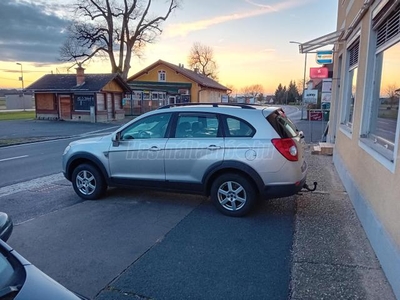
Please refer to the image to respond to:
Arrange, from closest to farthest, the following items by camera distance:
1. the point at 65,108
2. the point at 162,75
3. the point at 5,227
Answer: the point at 5,227 < the point at 65,108 < the point at 162,75

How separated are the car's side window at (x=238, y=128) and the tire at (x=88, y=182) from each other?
266cm

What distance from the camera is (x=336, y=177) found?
25.4 feet

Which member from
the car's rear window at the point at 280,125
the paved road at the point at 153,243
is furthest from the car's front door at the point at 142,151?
the car's rear window at the point at 280,125

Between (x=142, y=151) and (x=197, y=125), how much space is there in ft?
3.58

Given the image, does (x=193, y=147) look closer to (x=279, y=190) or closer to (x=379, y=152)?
(x=279, y=190)

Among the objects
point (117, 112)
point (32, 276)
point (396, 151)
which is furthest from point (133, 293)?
point (117, 112)

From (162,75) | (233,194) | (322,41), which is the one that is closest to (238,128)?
(233,194)

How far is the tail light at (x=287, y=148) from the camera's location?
474 cm

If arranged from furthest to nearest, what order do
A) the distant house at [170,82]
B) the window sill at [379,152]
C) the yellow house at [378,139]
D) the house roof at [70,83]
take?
the distant house at [170,82], the house roof at [70,83], the window sill at [379,152], the yellow house at [378,139]

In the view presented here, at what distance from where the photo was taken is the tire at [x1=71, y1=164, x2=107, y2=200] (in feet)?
19.6

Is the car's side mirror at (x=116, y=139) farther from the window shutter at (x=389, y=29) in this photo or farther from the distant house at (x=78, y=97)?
the distant house at (x=78, y=97)

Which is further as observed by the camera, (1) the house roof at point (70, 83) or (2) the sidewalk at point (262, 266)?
(1) the house roof at point (70, 83)

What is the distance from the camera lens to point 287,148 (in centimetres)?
478

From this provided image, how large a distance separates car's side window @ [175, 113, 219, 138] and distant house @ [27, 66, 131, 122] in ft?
82.5
